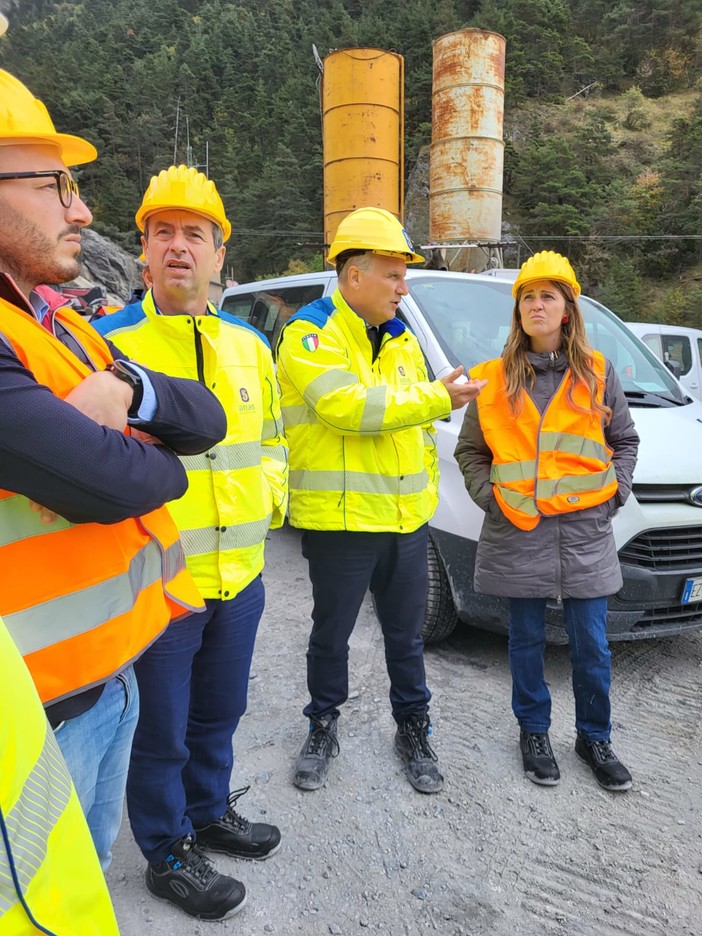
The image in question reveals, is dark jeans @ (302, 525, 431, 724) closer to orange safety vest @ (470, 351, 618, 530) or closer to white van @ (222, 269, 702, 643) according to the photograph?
orange safety vest @ (470, 351, 618, 530)

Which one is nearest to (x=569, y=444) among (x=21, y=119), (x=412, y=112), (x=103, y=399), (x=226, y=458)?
(x=226, y=458)

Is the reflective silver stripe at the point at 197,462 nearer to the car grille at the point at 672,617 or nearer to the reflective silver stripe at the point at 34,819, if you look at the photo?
the reflective silver stripe at the point at 34,819

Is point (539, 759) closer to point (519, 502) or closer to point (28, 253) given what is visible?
point (519, 502)

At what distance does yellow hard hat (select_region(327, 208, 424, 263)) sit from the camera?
2338 millimetres

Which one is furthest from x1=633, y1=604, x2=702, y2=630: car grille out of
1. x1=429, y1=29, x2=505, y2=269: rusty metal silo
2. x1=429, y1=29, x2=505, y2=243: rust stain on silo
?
x1=429, y1=29, x2=505, y2=243: rust stain on silo

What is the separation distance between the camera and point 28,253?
1.23m

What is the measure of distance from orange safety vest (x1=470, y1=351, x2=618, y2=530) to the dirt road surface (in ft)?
3.57

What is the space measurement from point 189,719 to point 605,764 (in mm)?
1667

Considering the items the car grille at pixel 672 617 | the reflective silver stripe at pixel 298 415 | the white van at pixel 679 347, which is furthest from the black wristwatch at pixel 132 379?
the white van at pixel 679 347

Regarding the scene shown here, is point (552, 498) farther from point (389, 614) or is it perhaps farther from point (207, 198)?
point (207, 198)

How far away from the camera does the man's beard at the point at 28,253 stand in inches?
47.5

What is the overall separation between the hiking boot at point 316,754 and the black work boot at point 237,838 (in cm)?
33

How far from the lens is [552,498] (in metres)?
→ 2.49

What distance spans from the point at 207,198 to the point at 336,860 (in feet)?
7.34
